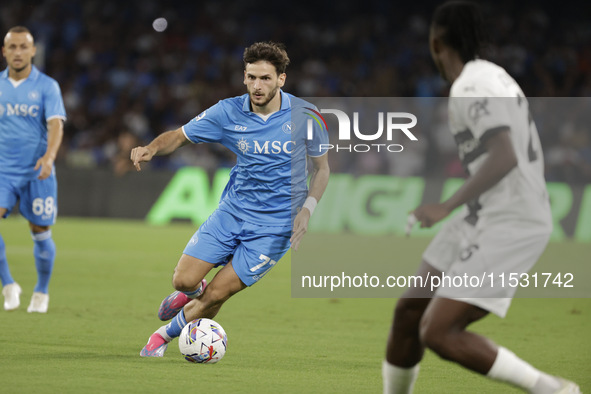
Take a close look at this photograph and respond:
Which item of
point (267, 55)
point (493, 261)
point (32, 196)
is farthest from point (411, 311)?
point (32, 196)

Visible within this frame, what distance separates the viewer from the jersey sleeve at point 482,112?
3826 millimetres

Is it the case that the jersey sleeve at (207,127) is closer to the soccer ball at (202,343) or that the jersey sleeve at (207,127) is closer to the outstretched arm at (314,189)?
the outstretched arm at (314,189)

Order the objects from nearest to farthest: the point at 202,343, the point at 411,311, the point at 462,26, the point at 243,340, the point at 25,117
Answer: the point at 462,26
the point at 411,311
the point at 202,343
the point at 243,340
the point at 25,117

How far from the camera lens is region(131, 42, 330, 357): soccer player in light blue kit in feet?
20.4

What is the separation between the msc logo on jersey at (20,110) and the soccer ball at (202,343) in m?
3.21

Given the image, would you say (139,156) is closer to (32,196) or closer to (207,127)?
(207,127)

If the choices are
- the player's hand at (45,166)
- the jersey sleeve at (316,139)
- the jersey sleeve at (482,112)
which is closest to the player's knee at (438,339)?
the jersey sleeve at (482,112)

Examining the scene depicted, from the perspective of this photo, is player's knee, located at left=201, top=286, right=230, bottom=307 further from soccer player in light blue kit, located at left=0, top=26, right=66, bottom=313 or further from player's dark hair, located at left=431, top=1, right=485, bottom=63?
player's dark hair, located at left=431, top=1, right=485, bottom=63

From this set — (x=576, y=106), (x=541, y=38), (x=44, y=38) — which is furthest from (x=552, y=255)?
(x=44, y=38)

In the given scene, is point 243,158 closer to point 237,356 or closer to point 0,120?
point 237,356

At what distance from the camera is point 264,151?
6371 millimetres

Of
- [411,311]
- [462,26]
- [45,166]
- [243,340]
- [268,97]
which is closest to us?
[462,26]

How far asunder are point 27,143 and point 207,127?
8.92 feet

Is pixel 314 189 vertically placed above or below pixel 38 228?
above
